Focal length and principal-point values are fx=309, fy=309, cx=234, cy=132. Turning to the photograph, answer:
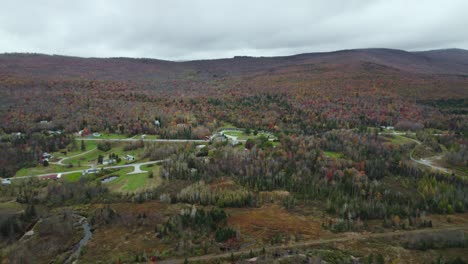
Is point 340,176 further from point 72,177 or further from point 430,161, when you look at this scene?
point 72,177

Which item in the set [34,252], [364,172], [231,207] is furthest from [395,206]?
[34,252]

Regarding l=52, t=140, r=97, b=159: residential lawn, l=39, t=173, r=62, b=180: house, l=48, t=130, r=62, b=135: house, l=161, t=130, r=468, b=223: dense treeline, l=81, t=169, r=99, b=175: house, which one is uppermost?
l=48, t=130, r=62, b=135: house

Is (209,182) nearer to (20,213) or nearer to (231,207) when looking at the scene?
(231,207)

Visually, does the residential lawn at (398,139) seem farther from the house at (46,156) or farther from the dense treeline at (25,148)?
the dense treeline at (25,148)

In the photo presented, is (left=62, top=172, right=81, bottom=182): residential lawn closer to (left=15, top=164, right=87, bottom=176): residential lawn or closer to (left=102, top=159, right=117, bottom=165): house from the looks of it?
(left=15, top=164, right=87, bottom=176): residential lawn

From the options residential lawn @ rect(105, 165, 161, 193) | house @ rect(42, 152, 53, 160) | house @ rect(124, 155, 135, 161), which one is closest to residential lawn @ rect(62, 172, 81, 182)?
residential lawn @ rect(105, 165, 161, 193)

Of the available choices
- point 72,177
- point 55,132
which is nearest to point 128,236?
point 72,177

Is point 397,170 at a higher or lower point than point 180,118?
lower

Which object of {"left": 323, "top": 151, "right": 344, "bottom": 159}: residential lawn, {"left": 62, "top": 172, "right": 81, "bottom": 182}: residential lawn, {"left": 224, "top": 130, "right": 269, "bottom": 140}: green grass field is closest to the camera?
{"left": 62, "top": 172, "right": 81, "bottom": 182}: residential lawn

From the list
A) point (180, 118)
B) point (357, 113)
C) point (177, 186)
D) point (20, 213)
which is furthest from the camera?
point (357, 113)
